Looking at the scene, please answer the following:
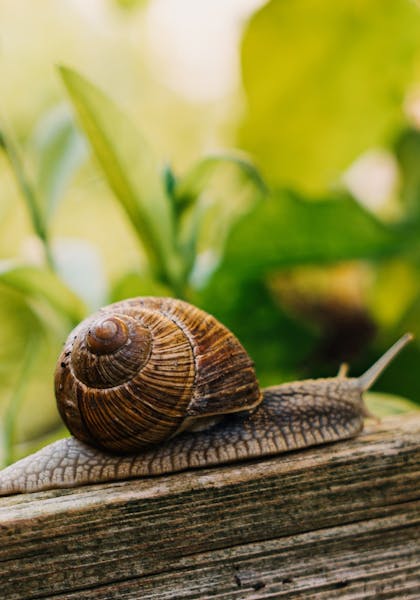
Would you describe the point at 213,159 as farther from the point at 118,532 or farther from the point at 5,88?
the point at 5,88

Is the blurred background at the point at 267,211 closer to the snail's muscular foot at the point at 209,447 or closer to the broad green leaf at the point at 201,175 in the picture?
the broad green leaf at the point at 201,175

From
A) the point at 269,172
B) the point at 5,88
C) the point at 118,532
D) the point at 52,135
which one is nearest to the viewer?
the point at 118,532

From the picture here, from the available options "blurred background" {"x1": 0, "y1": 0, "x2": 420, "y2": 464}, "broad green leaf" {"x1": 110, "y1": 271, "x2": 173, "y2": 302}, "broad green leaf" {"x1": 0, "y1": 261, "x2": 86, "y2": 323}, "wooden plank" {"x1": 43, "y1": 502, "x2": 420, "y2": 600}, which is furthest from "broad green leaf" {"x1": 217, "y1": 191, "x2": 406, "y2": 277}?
"wooden plank" {"x1": 43, "y1": 502, "x2": 420, "y2": 600}

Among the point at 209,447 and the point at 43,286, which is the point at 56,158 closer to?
the point at 43,286

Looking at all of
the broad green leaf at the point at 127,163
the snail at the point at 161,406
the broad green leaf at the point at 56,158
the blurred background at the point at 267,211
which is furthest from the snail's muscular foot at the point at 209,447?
the broad green leaf at the point at 56,158

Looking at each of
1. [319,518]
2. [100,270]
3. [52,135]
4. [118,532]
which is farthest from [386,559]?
[52,135]

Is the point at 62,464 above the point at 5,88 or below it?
below
